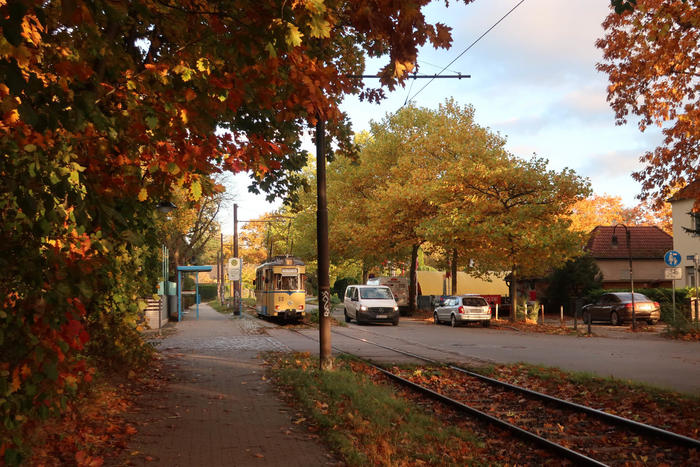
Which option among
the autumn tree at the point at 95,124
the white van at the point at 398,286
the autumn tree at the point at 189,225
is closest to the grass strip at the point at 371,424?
the autumn tree at the point at 95,124

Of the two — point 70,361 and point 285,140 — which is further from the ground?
point 285,140

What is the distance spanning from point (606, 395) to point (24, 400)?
914 cm

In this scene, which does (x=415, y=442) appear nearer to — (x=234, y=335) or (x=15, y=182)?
(x=15, y=182)

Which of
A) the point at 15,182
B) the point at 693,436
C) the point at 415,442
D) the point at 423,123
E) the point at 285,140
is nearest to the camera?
the point at 15,182

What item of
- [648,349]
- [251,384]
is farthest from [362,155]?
[251,384]

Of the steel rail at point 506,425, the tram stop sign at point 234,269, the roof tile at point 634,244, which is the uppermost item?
the roof tile at point 634,244

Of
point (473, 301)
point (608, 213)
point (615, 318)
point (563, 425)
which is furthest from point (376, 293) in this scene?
point (608, 213)

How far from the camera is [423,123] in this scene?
4062 centimetres

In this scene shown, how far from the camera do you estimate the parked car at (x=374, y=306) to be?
29.9 metres

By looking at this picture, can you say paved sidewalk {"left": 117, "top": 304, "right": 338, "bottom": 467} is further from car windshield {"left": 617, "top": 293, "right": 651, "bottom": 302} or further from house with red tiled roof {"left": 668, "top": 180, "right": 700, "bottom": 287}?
house with red tiled roof {"left": 668, "top": 180, "right": 700, "bottom": 287}

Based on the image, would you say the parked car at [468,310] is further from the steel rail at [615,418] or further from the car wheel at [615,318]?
the steel rail at [615,418]

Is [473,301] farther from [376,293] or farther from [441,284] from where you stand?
[441,284]

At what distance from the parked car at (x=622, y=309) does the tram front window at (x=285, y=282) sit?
43.3ft

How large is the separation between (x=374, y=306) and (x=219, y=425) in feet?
73.9
